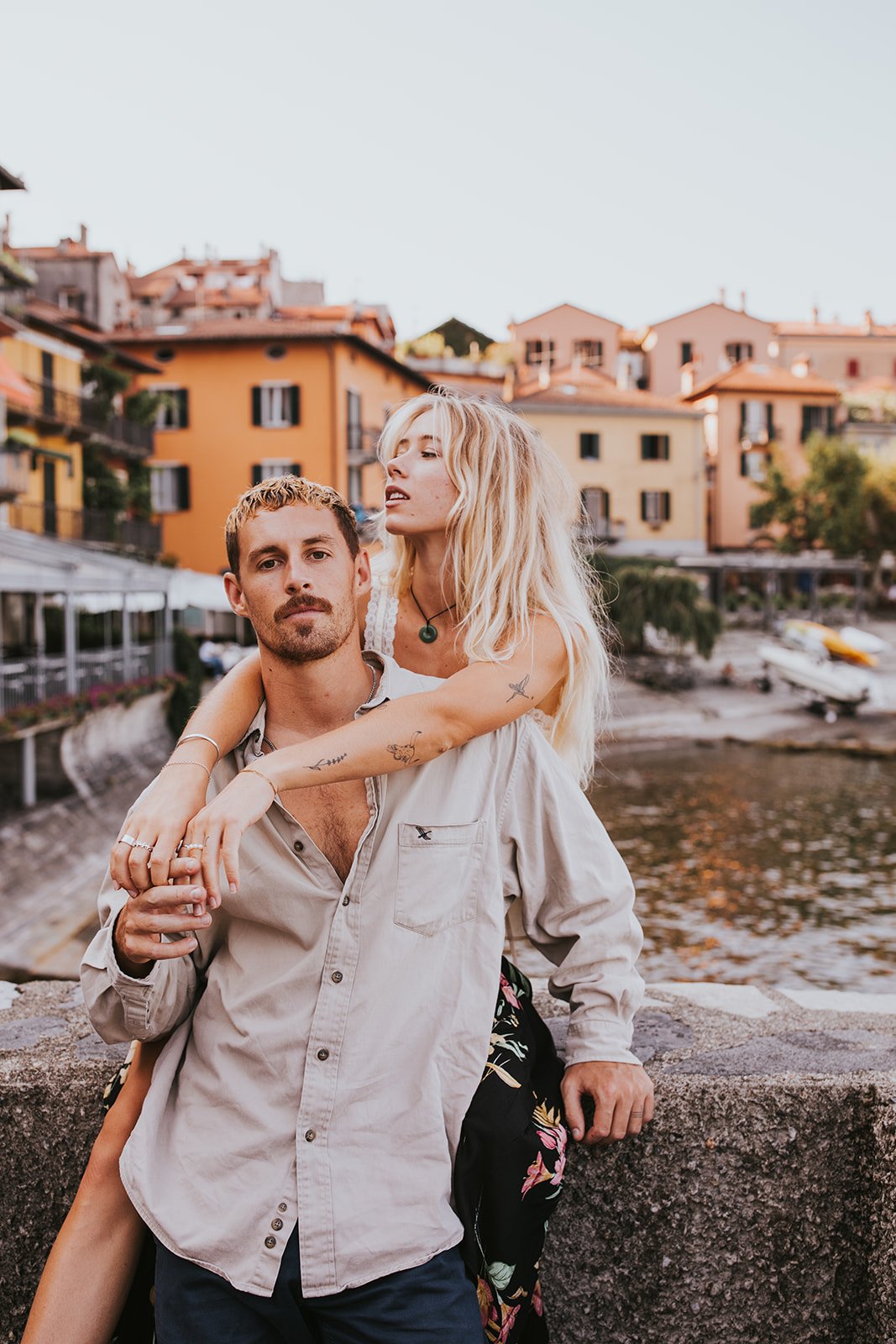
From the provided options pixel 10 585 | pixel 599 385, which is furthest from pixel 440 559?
pixel 599 385

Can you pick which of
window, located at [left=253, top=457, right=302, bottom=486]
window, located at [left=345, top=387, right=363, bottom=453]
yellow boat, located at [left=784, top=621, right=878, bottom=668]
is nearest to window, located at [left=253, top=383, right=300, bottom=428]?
window, located at [left=253, top=457, right=302, bottom=486]

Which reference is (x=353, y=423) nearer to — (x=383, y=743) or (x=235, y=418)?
(x=235, y=418)

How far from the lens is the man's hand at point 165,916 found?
1666 millimetres

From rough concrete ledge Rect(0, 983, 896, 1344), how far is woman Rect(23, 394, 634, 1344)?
19cm

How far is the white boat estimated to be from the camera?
28266 mm

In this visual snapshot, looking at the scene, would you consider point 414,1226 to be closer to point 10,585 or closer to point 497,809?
point 497,809

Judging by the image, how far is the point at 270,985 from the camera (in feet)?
5.90

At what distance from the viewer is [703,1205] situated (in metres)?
2.05

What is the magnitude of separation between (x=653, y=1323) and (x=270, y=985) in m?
0.95

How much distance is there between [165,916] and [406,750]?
0.45 meters

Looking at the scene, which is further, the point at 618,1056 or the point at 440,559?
the point at 440,559

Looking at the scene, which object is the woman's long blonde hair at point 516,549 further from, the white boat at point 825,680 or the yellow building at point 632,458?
the yellow building at point 632,458

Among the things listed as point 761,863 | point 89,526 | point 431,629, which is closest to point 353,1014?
point 431,629

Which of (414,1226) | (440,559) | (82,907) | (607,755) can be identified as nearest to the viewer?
(414,1226)
